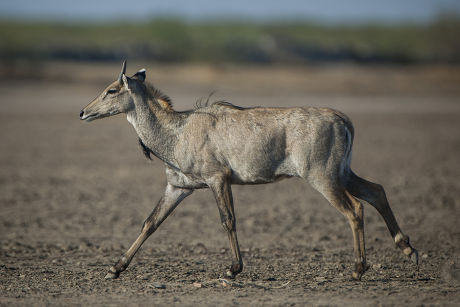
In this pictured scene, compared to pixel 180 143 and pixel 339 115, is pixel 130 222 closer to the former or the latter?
pixel 180 143

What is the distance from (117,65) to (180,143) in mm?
46277

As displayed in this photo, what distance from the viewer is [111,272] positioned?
348 inches

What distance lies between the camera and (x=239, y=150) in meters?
8.87

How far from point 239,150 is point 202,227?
4.08 meters

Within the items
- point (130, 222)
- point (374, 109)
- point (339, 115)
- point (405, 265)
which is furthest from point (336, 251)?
point (374, 109)

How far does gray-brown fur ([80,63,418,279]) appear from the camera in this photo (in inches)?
337

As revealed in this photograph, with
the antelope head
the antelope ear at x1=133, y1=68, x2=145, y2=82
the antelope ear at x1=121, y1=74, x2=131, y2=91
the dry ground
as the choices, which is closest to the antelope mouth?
the antelope head

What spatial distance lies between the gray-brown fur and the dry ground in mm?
640

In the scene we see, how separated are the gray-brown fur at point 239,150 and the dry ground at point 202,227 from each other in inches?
25.2

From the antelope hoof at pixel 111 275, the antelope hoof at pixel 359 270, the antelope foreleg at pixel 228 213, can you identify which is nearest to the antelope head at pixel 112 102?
the antelope foreleg at pixel 228 213

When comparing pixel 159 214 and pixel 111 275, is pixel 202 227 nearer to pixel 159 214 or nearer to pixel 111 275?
pixel 159 214

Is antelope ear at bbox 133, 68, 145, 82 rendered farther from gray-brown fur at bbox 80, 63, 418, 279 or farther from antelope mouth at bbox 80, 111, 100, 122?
antelope mouth at bbox 80, 111, 100, 122

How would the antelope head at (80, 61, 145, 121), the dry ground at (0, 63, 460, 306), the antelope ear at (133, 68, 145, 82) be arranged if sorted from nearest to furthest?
the dry ground at (0, 63, 460, 306)
the antelope head at (80, 61, 145, 121)
the antelope ear at (133, 68, 145, 82)

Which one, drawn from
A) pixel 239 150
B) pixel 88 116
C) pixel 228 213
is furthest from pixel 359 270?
pixel 88 116
